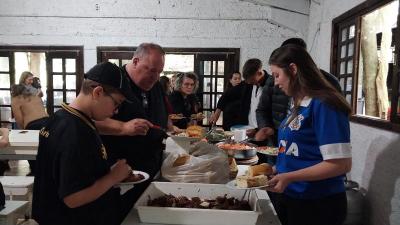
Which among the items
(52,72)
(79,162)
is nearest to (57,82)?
(52,72)

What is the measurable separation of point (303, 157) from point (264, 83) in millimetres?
2052

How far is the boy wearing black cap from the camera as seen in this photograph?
1.07 metres

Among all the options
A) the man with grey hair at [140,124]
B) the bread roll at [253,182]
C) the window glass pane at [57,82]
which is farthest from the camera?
the window glass pane at [57,82]

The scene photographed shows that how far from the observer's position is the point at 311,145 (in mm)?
1312

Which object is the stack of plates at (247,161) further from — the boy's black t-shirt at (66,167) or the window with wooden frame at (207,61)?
the window with wooden frame at (207,61)

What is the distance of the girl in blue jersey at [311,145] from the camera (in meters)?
1.23

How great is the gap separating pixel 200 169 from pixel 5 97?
5616mm

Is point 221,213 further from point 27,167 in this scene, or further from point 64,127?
point 27,167

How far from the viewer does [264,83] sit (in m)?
3.33

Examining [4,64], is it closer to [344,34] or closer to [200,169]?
[344,34]

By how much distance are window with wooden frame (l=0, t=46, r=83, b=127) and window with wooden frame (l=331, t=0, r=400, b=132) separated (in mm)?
4201

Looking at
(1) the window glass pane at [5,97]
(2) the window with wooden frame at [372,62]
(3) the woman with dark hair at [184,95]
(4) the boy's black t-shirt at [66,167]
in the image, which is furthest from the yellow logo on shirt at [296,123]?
(1) the window glass pane at [5,97]

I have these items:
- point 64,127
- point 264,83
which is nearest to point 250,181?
point 64,127

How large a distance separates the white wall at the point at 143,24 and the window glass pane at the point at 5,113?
1.16 meters
